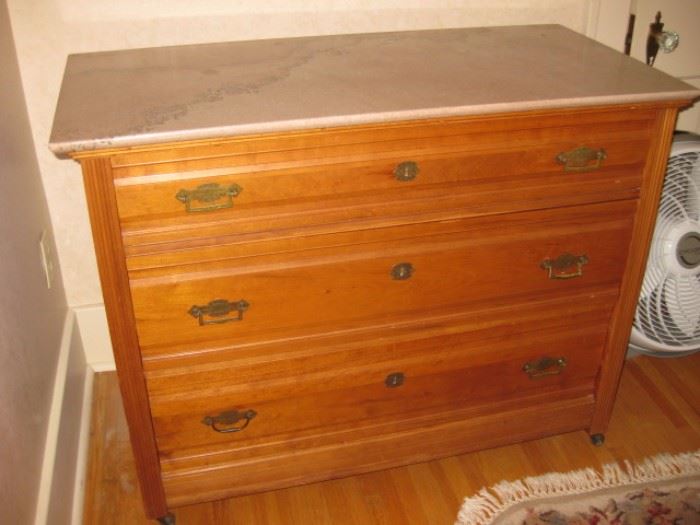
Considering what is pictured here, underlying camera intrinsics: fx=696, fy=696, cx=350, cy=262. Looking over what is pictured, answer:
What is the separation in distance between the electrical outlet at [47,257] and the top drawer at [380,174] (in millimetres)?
616

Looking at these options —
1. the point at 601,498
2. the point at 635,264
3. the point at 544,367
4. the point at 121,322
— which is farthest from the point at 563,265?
the point at 121,322

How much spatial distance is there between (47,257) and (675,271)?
1728 mm

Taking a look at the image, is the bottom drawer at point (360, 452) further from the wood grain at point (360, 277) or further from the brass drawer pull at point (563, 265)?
the brass drawer pull at point (563, 265)

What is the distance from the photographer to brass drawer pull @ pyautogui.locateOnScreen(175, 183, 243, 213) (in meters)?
1.30

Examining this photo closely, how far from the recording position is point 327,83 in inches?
57.1

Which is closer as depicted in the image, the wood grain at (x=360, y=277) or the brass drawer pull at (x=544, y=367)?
the wood grain at (x=360, y=277)

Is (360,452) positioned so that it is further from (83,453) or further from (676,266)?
(676,266)

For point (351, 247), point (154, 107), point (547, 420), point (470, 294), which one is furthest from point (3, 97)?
point (547, 420)

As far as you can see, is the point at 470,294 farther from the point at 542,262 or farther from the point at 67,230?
the point at 67,230

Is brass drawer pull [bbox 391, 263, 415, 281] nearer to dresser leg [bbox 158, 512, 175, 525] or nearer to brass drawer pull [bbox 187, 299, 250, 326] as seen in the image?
brass drawer pull [bbox 187, 299, 250, 326]

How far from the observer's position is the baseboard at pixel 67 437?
1496 millimetres

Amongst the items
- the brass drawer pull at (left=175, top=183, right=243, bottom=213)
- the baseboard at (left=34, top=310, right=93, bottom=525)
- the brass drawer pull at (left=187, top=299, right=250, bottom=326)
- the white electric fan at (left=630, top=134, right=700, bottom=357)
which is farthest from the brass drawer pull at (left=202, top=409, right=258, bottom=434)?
the white electric fan at (left=630, top=134, right=700, bottom=357)

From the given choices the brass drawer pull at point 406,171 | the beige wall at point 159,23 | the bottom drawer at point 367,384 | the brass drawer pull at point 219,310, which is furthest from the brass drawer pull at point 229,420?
the beige wall at point 159,23

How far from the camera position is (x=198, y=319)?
144cm
